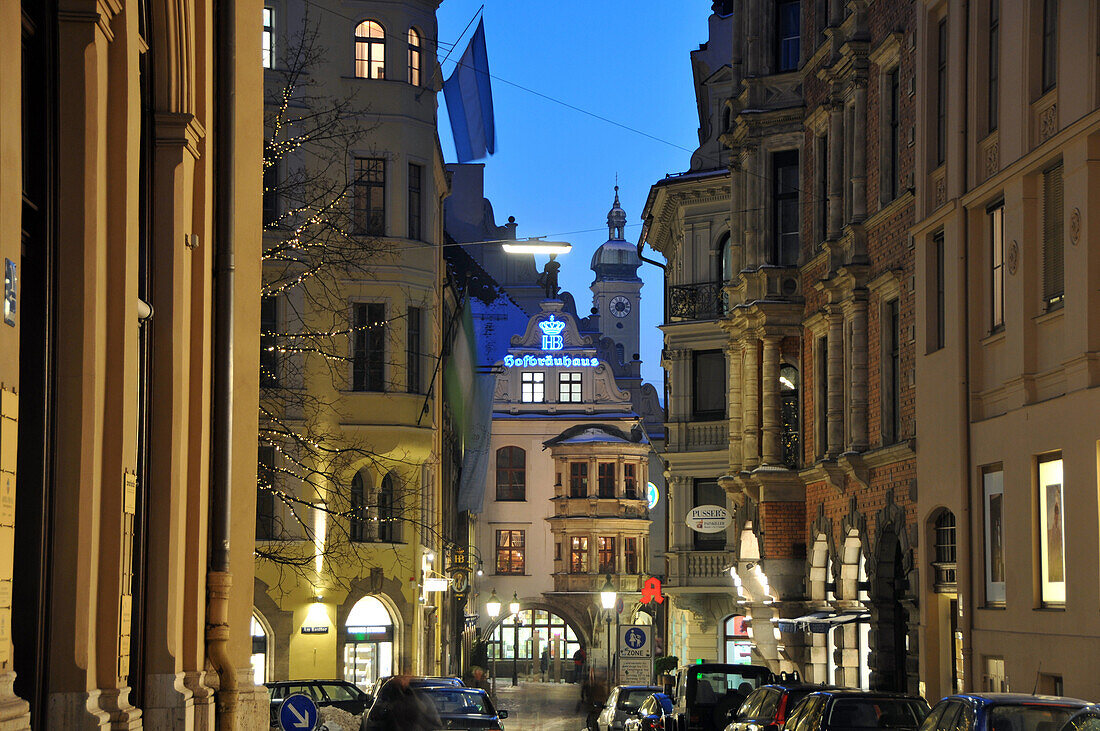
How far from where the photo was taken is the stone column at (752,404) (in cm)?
3606

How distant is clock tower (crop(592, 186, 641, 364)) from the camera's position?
14025cm

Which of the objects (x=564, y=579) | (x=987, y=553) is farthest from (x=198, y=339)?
(x=564, y=579)

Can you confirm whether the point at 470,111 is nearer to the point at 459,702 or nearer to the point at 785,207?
the point at 785,207

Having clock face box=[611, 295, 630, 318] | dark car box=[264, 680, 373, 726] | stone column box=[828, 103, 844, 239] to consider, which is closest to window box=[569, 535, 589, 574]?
stone column box=[828, 103, 844, 239]

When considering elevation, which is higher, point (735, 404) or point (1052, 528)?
point (735, 404)

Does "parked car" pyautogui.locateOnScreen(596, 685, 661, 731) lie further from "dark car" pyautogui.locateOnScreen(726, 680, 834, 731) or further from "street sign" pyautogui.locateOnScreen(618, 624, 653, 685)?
"dark car" pyautogui.locateOnScreen(726, 680, 834, 731)

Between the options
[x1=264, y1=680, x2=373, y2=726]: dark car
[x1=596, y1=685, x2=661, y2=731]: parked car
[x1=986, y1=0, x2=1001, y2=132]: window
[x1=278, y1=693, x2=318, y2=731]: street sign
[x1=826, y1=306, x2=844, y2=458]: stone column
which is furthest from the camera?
[x1=596, y1=685, x2=661, y2=731]: parked car

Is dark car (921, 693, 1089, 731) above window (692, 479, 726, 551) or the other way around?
the other way around

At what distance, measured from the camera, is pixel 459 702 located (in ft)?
68.4

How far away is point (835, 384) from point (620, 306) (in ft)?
361

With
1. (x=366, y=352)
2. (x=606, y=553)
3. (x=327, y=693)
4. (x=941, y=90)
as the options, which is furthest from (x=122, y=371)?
(x=606, y=553)

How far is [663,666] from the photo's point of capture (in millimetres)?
51000

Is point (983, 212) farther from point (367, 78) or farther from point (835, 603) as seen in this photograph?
point (367, 78)

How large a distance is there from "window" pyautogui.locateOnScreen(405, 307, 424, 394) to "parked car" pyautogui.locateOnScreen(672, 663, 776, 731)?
1445 cm
